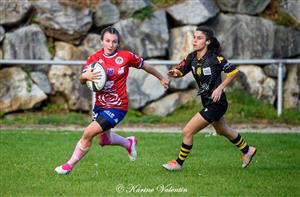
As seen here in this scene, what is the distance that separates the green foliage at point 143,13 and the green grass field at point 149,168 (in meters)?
3.85

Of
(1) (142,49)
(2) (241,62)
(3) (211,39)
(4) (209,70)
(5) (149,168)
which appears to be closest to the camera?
(4) (209,70)

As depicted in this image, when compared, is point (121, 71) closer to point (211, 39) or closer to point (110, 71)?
point (110, 71)

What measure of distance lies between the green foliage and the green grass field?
151 inches

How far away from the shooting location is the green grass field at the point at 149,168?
25.8 ft

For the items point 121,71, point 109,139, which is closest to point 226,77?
point 121,71

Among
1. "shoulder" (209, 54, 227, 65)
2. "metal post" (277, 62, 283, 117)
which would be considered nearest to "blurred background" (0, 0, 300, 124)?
"metal post" (277, 62, 283, 117)

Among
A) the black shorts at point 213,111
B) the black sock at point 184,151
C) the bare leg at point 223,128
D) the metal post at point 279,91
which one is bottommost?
the metal post at point 279,91

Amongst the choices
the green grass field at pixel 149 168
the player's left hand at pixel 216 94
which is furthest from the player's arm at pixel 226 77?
the green grass field at pixel 149 168

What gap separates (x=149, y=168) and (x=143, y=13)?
7.49 metres

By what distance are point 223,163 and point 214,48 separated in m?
1.65

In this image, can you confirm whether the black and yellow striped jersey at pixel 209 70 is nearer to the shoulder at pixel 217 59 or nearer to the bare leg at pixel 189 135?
the shoulder at pixel 217 59

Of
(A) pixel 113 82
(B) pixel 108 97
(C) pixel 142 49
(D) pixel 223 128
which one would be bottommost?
(C) pixel 142 49

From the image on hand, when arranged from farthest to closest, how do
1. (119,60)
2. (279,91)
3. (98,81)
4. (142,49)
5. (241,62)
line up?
1. (142,49)
2. (279,91)
3. (241,62)
4. (119,60)
5. (98,81)

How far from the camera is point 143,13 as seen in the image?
1655 centimetres
